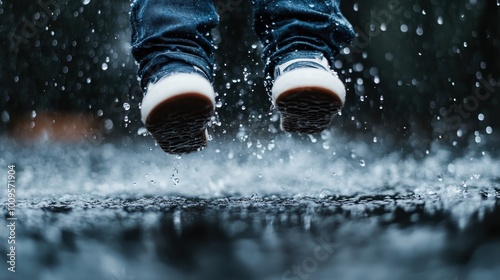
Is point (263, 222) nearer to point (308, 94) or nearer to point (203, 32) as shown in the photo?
point (308, 94)

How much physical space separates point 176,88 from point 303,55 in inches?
8.9

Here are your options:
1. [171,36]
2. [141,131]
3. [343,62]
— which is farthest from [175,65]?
[343,62]

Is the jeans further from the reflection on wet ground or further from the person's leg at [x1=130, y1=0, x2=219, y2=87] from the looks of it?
the reflection on wet ground

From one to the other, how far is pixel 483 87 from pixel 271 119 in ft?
3.18

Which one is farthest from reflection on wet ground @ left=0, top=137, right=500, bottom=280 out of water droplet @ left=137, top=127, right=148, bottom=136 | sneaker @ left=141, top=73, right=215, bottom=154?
water droplet @ left=137, top=127, right=148, bottom=136

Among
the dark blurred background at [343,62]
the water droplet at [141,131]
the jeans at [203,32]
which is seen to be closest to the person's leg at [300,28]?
the jeans at [203,32]

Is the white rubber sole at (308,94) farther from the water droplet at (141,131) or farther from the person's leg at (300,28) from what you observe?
the water droplet at (141,131)

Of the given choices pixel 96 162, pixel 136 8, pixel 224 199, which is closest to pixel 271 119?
pixel 96 162

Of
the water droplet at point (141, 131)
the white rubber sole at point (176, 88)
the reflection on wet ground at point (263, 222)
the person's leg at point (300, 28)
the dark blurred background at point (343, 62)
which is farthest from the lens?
the dark blurred background at point (343, 62)

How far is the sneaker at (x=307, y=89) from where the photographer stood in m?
0.90

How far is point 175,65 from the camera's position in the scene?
0.93 metres

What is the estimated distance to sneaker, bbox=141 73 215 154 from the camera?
873mm

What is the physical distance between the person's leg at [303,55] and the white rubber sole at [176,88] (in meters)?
0.12

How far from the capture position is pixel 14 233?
87 cm
